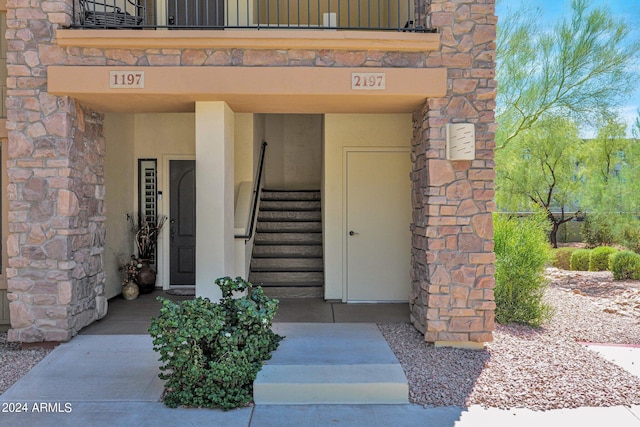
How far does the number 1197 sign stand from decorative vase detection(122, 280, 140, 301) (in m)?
3.12

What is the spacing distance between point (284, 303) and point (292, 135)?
4.22m

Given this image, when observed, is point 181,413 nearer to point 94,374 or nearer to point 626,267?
point 94,374

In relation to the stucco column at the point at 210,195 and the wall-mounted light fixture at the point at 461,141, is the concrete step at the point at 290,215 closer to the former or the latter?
the stucco column at the point at 210,195

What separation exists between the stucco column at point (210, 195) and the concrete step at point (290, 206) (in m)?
3.29

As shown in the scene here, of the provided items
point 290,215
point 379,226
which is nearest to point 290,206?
point 290,215

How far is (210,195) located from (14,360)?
2.31 m

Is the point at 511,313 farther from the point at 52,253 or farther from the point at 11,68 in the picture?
the point at 11,68

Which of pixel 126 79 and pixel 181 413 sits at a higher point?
pixel 126 79

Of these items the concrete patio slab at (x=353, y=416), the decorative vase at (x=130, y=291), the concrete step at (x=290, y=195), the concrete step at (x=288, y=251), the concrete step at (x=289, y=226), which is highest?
the concrete step at (x=290, y=195)

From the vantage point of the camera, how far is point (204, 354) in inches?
153

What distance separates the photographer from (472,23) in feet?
15.9

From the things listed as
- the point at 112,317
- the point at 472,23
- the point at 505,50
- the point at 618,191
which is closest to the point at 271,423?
the point at 112,317

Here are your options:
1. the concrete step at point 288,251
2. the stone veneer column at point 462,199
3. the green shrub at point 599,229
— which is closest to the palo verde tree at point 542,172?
the green shrub at point 599,229

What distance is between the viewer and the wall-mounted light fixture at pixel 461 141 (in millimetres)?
4672
